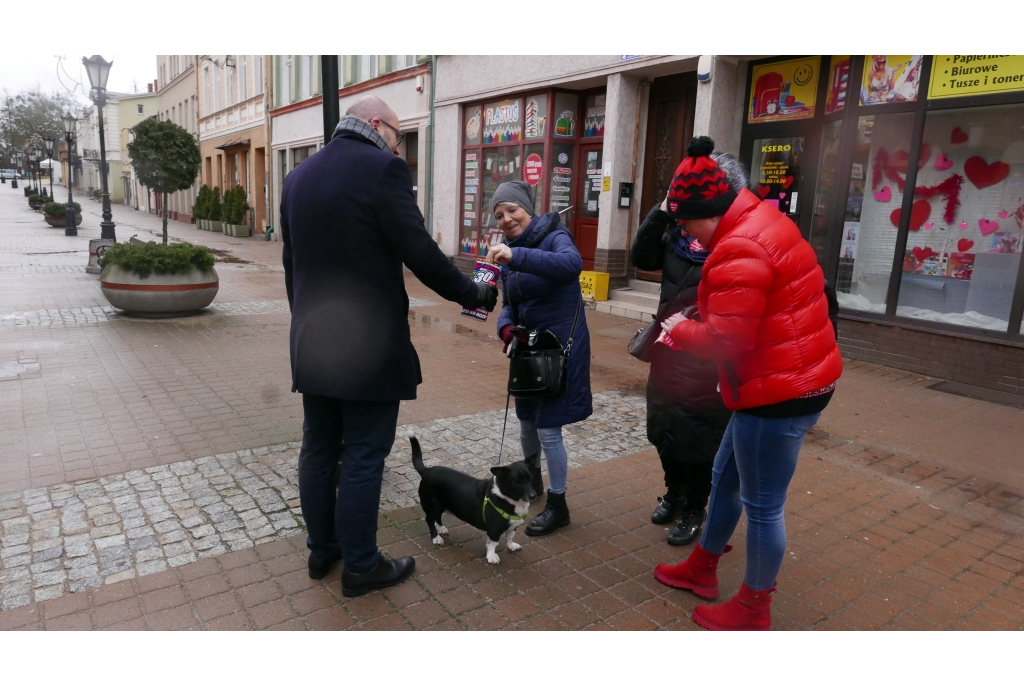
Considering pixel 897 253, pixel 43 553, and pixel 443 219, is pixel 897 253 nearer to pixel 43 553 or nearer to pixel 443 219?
pixel 43 553

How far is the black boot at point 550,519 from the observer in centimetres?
378

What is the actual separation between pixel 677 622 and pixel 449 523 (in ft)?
4.71

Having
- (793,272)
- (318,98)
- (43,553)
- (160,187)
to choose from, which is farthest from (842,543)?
(318,98)

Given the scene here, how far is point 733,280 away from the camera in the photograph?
2521 mm

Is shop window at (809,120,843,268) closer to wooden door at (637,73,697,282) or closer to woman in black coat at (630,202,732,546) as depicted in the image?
wooden door at (637,73,697,282)

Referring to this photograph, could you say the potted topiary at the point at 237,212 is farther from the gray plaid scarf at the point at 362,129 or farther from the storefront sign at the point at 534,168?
the gray plaid scarf at the point at 362,129

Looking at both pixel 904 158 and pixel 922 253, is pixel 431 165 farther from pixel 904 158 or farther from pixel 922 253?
pixel 922 253

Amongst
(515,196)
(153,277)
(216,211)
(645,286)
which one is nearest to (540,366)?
(515,196)

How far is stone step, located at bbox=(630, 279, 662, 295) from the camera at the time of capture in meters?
11.4

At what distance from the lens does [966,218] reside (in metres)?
7.81

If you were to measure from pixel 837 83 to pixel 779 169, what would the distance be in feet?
4.22

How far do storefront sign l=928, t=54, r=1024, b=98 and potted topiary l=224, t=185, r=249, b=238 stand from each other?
1007 inches

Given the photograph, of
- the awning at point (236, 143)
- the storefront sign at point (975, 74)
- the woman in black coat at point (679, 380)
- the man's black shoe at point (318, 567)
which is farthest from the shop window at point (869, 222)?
the awning at point (236, 143)

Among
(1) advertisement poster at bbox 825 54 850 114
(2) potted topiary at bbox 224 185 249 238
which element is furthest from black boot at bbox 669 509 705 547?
(2) potted topiary at bbox 224 185 249 238
